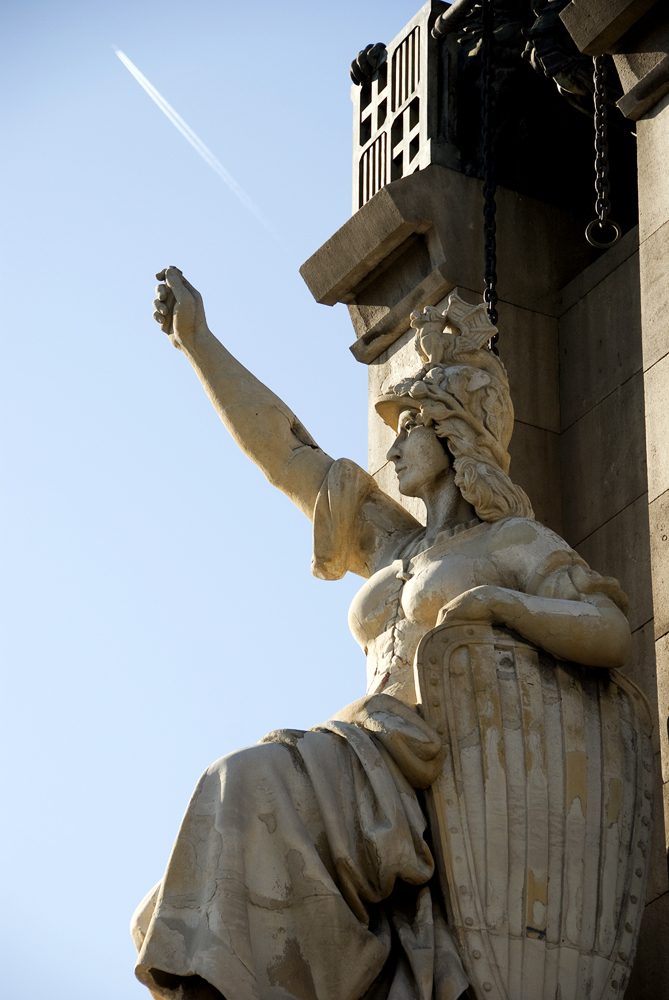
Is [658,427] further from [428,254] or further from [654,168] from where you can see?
[428,254]

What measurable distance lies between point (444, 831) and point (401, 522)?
5.46 feet

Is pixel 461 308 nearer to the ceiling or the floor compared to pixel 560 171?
nearer to the floor

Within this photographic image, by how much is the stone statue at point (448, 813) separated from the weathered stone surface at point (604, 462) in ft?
4.76

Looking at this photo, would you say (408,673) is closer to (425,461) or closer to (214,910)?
(425,461)

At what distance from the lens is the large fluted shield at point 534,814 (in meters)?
6.50

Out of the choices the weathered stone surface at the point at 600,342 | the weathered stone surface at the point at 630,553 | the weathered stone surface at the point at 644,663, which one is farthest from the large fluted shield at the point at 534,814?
the weathered stone surface at the point at 600,342

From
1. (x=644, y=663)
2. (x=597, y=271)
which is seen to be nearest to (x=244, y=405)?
(x=644, y=663)

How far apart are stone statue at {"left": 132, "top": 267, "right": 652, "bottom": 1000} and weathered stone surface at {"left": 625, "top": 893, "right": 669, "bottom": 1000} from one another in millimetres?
755

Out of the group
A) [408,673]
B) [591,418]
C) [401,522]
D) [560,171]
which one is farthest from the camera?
[560,171]

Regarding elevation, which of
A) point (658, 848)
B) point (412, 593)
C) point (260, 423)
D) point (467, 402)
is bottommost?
point (658, 848)

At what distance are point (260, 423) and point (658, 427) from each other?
5.06 ft

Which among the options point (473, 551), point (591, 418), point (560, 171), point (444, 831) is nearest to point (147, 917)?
point (444, 831)

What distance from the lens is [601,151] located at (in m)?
8.77

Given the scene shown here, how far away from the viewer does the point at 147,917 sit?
6.68 m
